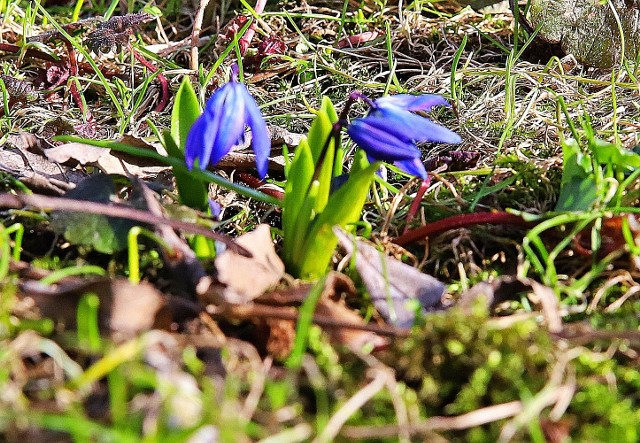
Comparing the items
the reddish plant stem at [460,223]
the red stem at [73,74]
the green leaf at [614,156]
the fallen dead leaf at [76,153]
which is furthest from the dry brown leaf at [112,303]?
the red stem at [73,74]

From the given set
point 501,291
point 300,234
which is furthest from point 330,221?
point 501,291

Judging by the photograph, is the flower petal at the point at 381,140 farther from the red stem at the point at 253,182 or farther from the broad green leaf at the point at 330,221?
the red stem at the point at 253,182

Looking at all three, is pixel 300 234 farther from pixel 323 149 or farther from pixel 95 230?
pixel 95 230

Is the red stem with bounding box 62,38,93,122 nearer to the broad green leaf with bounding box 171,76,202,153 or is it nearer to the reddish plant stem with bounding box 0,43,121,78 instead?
the reddish plant stem with bounding box 0,43,121,78

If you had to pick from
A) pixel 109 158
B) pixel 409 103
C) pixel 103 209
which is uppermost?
pixel 409 103

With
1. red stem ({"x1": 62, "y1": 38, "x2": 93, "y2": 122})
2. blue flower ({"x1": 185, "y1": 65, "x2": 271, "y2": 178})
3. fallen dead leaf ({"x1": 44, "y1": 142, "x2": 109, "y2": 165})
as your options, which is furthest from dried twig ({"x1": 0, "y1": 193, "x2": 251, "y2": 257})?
red stem ({"x1": 62, "y1": 38, "x2": 93, "y2": 122})

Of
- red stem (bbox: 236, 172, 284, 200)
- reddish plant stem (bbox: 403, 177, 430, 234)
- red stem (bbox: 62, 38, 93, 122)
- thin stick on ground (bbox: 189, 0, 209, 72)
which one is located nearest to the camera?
reddish plant stem (bbox: 403, 177, 430, 234)
